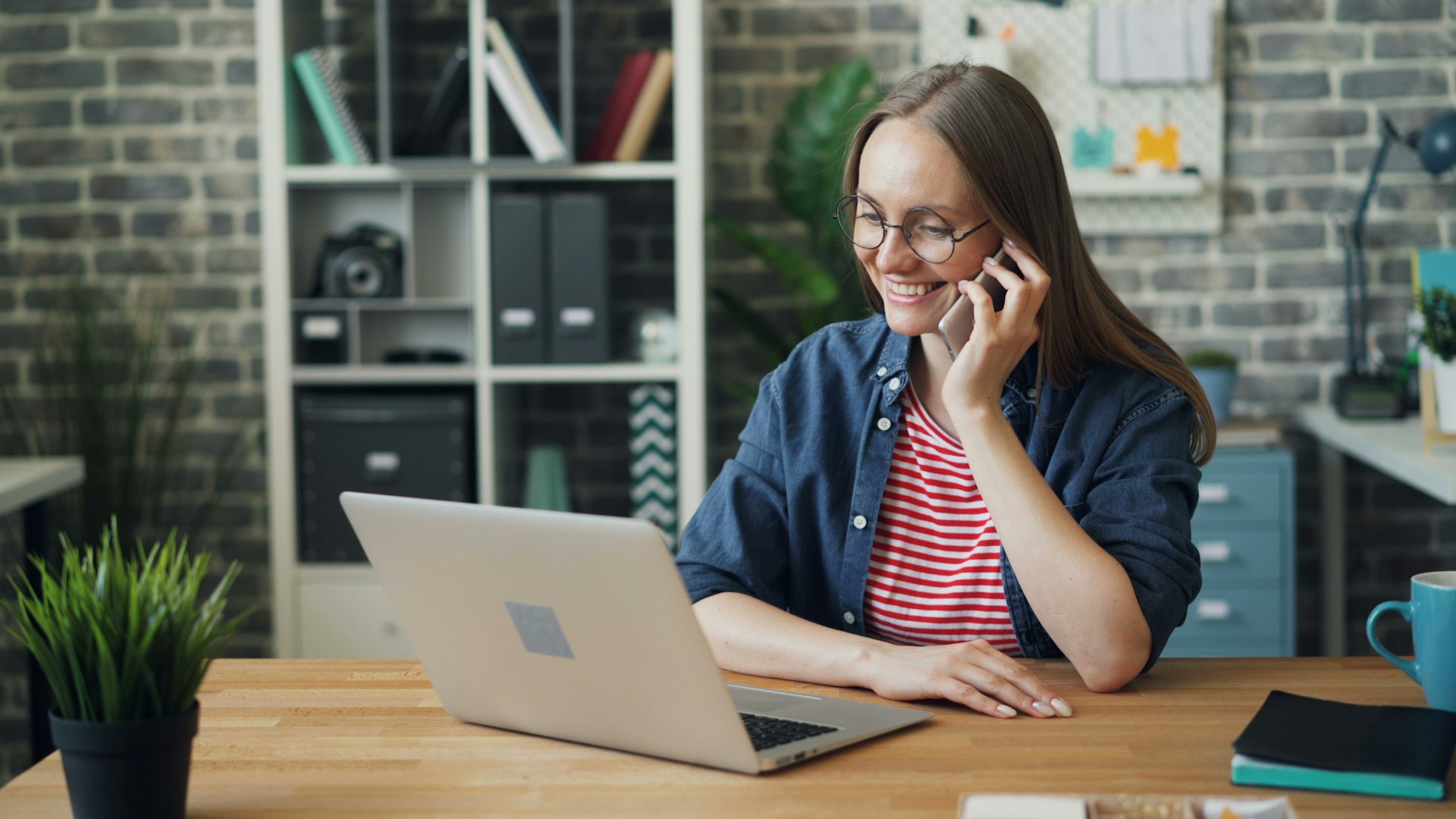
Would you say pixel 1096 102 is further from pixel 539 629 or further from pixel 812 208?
pixel 539 629

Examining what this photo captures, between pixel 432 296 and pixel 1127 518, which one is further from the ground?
pixel 432 296

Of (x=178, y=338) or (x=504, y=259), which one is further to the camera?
(x=178, y=338)

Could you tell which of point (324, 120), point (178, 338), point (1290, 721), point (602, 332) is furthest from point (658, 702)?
point (178, 338)

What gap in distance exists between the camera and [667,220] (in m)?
3.45

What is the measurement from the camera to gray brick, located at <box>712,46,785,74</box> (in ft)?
11.3

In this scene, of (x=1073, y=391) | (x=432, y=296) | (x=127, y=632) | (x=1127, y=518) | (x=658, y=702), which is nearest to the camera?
(x=127, y=632)

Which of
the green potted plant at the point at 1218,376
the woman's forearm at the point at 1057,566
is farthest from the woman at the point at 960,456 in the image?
the green potted plant at the point at 1218,376

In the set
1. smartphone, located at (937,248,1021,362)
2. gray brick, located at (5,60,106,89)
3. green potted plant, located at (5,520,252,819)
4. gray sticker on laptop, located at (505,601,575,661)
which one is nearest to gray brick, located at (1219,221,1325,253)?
smartphone, located at (937,248,1021,362)

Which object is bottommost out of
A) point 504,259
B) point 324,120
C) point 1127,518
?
point 1127,518

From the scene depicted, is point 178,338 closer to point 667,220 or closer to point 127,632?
point 667,220

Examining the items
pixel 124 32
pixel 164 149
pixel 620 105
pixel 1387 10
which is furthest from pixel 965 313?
pixel 124 32

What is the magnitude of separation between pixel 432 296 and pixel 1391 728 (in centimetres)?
261

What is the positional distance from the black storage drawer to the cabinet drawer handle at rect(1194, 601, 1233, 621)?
1.66 metres

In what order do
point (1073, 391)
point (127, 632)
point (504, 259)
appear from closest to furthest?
point (127, 632), point (1073, 391), point (504, 259)
